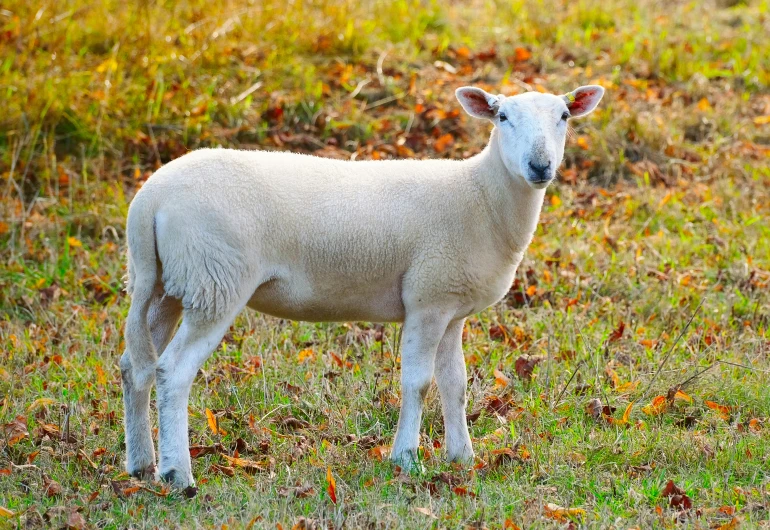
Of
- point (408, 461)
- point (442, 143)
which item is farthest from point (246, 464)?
point (442, 143)

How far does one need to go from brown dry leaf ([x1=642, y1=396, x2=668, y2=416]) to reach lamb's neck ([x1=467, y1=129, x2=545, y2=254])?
1.13m

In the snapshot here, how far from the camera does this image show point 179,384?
4.36m

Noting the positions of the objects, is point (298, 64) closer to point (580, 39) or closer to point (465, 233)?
point (580, 39)

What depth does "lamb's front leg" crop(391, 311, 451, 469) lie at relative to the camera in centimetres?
465

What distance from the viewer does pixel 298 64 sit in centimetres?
968

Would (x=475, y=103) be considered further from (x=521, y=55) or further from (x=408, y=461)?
(x=521, y=55)

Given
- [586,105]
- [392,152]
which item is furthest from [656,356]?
[392,152]

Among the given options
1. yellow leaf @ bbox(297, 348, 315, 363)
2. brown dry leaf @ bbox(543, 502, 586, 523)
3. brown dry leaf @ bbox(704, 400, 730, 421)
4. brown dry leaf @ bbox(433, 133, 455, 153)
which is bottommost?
brown dry leaf @ bbox(433, 133, 455, 153)

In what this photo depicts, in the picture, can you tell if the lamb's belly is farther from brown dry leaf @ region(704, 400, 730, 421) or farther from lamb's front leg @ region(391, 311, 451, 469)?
brown dry leaf @ region(704, 400, 730, 421)

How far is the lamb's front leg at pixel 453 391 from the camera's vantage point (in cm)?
487

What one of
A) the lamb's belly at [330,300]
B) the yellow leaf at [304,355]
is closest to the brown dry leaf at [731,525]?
the lamb's belly at [330,300]

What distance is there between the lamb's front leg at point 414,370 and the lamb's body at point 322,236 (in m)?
0.10

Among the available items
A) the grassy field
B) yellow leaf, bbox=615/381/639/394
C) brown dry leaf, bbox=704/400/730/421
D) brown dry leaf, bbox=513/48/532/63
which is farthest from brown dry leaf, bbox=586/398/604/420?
brown dry leaf, bbox=513/48/532/63

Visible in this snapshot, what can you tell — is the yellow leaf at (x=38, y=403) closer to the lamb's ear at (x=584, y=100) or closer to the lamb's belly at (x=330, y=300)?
the lamb's belly at (x=330, y=300)
